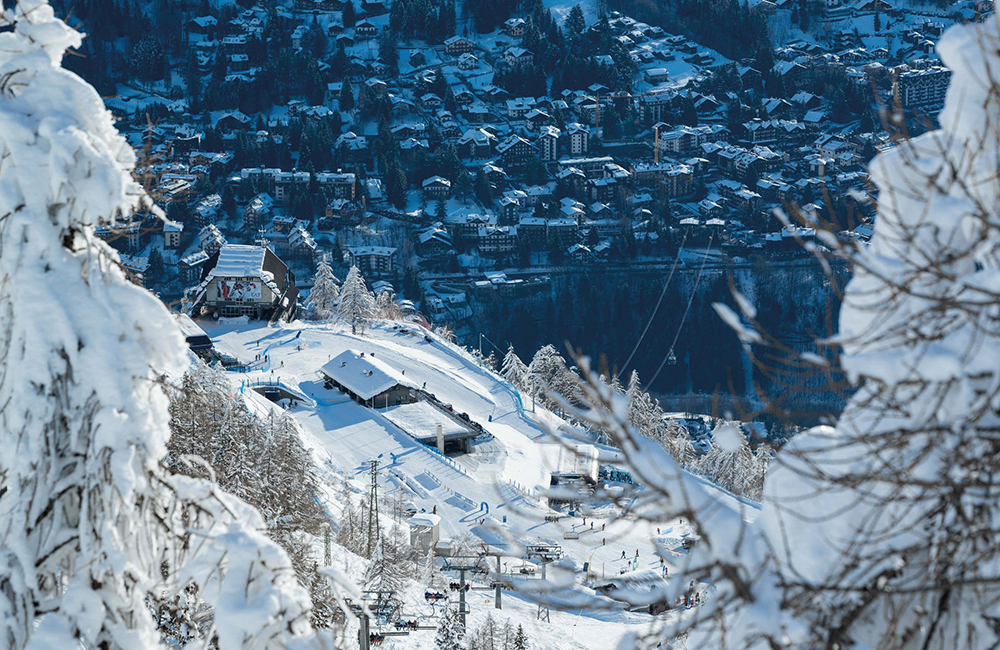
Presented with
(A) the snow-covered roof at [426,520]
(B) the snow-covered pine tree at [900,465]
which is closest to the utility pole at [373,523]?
(A) the snow-covered roof at [426,520]

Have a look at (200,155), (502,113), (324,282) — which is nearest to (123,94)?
(200,155)

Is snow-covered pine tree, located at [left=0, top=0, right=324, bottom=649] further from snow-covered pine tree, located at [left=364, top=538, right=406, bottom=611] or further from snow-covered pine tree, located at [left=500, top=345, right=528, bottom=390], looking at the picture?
snow-covered pine tree, located at [left=500, top=345, right=528, bottom=390]

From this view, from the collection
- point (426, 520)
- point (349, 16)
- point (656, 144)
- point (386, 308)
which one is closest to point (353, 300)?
point (386, 308)

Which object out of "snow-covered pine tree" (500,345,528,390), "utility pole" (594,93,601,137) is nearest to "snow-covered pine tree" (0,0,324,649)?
"snow-covered pine tree" (500,345,528,390)

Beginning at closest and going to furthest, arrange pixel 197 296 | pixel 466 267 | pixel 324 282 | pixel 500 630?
pixel 500 630 → pixel 197 296 → pixel 324 282 → pixel 466 267

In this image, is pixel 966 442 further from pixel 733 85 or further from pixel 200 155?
pixel 733 85

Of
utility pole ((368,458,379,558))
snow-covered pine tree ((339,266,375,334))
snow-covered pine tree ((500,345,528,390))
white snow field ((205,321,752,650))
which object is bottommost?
snow-covered pine tree ((500,345,528,390))

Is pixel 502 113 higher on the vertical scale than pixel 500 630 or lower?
lower
